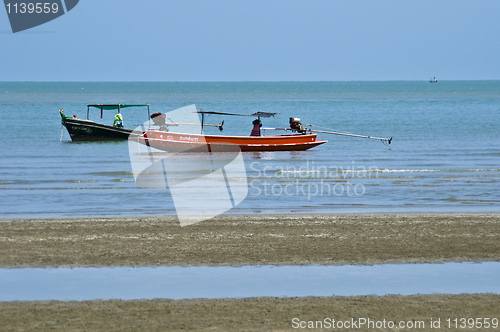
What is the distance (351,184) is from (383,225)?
21.5ft

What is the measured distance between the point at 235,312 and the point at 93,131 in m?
30.2

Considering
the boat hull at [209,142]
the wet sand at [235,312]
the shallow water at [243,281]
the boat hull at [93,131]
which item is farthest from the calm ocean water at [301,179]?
the wet sand at [235,312]

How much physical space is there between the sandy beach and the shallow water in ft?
0.82

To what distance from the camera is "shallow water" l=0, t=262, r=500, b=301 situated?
24.8 ft

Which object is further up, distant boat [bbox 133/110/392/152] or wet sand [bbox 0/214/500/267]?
wet sand [bbox 0/214/500/267]

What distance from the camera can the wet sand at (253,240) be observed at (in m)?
9.22

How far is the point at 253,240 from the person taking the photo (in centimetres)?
1034

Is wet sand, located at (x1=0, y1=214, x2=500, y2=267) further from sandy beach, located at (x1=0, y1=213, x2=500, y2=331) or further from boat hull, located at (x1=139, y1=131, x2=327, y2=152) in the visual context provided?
boat hull, located at (x1=139, y1=131, x2=327, y2=152)

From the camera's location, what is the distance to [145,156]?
28438mm

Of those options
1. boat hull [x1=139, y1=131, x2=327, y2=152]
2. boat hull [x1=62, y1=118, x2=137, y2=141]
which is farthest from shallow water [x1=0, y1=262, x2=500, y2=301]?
boat hull [x1=62, y1=118, x2=137, y2=141]

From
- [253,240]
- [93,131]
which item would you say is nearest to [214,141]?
[93,131]

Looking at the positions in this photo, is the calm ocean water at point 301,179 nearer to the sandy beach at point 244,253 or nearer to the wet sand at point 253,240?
the wet sand at point 253,240

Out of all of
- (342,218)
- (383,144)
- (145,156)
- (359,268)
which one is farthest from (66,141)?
(359,268)

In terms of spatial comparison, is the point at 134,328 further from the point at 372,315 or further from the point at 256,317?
the point at 372,315
